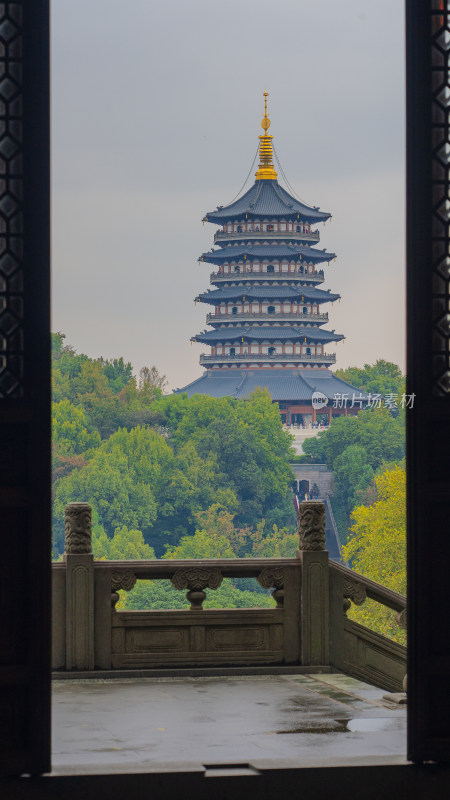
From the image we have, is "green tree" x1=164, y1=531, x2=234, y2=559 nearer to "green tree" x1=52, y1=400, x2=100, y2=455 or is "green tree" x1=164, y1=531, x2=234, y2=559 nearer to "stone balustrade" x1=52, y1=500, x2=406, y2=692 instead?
"green tree" x1=52, y1=400, x2=100, y2=455

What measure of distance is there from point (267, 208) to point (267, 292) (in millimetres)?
3644

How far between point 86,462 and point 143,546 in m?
6.75

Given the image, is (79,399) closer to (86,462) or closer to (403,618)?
(86,462)

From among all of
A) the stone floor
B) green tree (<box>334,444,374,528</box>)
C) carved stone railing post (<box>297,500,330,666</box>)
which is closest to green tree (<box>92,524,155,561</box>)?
green tree (<box>334,444,374,528</box>)

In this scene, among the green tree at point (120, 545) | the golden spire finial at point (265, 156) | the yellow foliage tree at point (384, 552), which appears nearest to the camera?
the yellow foliage tree at point (384, 552)

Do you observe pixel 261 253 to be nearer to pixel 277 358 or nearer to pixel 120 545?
pixel 277 358

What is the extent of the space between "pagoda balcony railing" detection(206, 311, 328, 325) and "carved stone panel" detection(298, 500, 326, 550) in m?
48.7

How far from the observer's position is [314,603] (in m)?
6.46

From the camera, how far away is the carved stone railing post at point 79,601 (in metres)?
6.26

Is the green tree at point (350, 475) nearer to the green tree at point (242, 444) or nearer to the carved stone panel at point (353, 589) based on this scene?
the green tree at point (242, 444)

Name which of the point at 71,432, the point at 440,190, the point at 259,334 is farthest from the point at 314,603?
the point at 71,432

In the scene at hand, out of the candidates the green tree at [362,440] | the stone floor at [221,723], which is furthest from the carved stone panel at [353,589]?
the green tree at [362,440]

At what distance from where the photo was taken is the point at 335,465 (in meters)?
60.0

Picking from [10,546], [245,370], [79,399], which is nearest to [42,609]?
[10,546]
